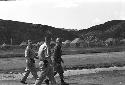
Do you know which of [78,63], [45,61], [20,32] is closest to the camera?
[45,61]

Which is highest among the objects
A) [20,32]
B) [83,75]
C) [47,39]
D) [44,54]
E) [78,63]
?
[20,32]

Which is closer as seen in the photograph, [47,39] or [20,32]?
[47,39]

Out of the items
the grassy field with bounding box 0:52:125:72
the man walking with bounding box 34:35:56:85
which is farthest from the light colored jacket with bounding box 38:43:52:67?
the grassy field with bounding box 0:52:125:72

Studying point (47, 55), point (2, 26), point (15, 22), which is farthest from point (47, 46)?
point (15, 22)

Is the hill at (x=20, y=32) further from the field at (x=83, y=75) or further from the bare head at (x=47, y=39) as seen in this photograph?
the bare head at (x=47, y=39)

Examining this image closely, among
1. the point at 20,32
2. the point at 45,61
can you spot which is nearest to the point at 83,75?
the point at 45,61

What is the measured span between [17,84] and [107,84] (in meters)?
3.99

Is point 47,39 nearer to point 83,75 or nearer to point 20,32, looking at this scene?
point 83,75

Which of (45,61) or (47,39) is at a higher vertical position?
(47,39)

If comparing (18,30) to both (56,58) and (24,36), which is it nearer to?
(24,36)

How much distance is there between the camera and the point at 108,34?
199500 mm

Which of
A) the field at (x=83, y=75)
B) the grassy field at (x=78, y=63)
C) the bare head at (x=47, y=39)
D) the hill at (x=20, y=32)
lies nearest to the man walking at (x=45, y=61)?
the bare head at (x=47, y=39)

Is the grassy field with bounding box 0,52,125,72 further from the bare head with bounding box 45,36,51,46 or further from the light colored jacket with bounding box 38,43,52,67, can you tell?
the bare head with bounding box 45,36,51,46

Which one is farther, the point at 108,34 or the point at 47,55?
the point at 108,34
